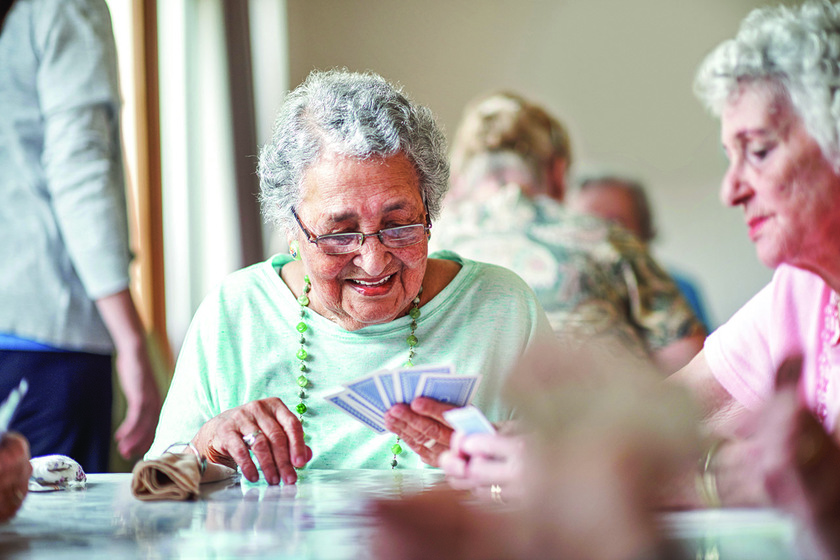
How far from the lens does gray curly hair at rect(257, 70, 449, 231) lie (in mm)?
1596

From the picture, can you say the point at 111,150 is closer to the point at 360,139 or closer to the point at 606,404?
the point at 360,139

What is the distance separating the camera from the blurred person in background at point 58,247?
2.62 m

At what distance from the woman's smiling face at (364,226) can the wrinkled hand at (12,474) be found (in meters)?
0.78

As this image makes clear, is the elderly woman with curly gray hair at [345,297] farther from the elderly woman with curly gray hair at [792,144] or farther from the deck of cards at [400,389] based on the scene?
the elderly woman with curly gray hair at [792,144]

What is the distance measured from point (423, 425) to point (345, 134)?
638mm

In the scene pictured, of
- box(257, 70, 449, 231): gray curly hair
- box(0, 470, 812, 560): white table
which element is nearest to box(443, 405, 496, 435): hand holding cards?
box(0, 470, 812, 560): white table

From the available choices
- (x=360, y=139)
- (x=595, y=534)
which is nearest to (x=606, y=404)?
(x=595, y=534)

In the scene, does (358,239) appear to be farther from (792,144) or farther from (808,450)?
(808,450)

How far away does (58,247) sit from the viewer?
9.04ft

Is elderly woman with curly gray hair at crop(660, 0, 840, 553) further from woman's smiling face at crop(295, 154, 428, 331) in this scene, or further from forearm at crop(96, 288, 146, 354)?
forearm at crop(96, 288, 146, 354)

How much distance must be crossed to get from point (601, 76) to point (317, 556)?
3984 millimetres

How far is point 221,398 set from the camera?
170 cm


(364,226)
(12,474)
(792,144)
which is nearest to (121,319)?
(364,226)

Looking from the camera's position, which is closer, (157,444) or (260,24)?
(157,444)
